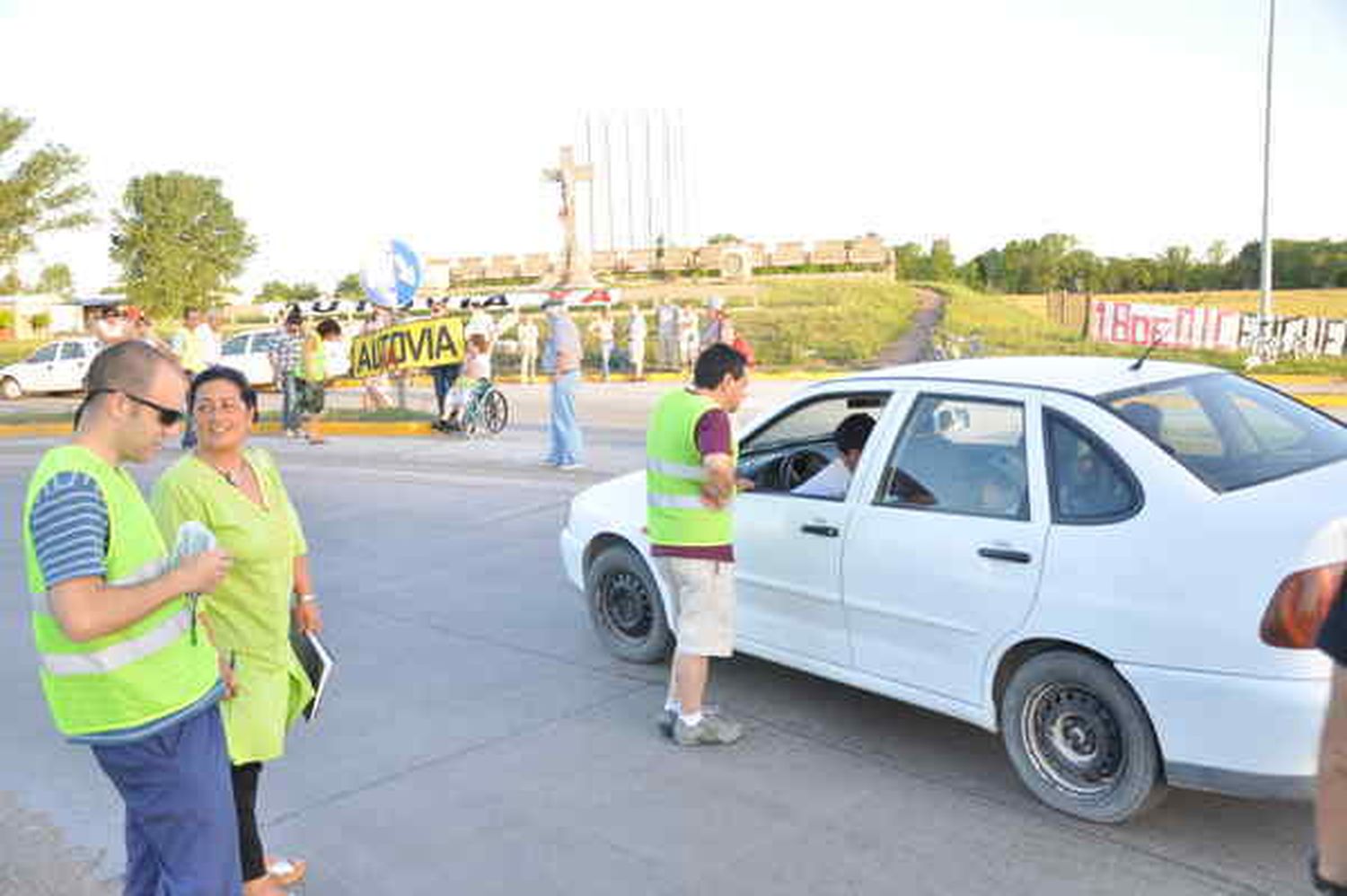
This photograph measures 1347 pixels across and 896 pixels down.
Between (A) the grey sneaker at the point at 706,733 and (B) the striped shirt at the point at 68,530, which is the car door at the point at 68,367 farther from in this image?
(B) the striped shirt at the point at 68,530

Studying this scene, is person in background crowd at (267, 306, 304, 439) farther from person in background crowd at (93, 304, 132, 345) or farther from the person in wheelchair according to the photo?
the person in wheelchair

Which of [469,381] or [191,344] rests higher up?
[191,344]

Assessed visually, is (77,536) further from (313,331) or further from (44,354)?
(44,354)

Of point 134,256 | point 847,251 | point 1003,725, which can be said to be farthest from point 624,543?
point 134,256

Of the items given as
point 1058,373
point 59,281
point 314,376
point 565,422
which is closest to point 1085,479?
point 1058,373

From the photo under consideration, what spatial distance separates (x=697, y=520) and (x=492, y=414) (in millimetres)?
11779

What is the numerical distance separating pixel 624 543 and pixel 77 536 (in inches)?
143

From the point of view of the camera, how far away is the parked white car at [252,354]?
26641 mm

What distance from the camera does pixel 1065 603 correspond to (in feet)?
13.0

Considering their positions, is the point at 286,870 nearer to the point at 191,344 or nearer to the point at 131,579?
the point at 131,579

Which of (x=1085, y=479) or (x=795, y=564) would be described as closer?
(x=1085, y=479)

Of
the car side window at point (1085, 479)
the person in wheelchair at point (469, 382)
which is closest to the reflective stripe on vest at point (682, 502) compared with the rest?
the car side window at point (1085, 479)

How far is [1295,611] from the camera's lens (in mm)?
3480

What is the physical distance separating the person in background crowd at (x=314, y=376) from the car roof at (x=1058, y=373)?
39.4 ft
